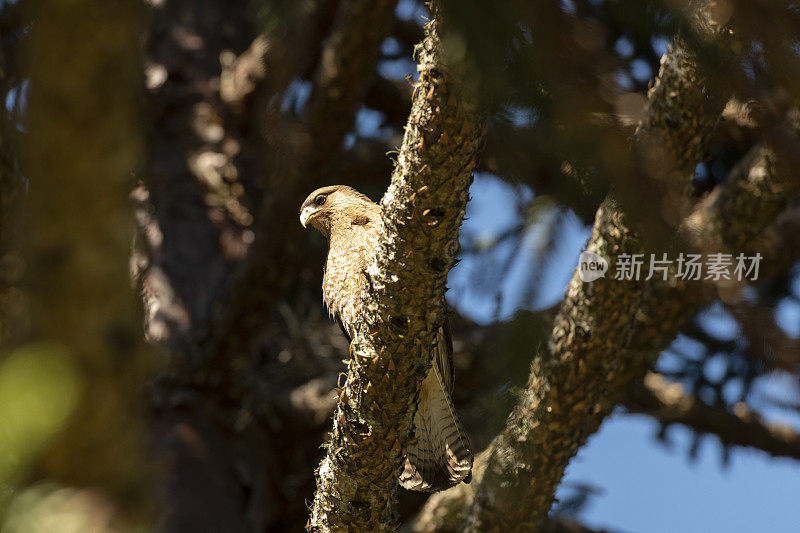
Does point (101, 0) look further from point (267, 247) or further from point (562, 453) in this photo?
point (267, 247)

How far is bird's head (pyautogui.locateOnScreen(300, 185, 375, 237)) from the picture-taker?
13.0 feet

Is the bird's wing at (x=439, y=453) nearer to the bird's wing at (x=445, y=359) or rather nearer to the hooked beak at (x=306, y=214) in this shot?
the bird's wing at (x=445, y=359)

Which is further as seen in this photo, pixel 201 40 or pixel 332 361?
pixel 201 40

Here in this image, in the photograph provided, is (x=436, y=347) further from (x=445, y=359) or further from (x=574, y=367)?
(x=445, y=359)

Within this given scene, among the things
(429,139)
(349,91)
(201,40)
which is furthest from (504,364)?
(201,40)

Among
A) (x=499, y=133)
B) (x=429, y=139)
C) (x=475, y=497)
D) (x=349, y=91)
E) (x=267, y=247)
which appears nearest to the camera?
(x=499, y=133)

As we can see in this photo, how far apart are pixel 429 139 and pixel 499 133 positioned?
0.94 m

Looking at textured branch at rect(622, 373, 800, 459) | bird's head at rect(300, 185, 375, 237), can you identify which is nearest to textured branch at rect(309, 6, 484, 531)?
bird's head at rect(300, 185, 375, 237)

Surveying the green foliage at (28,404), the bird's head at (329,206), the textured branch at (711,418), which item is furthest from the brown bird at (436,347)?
the green foliage at (28,404)

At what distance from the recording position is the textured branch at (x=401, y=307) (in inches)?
79.0

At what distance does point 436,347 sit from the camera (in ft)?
10.1

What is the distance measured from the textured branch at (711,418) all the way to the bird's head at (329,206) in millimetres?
1954

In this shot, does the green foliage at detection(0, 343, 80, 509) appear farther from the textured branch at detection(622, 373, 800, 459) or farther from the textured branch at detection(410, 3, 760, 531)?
the textured branch at detection(622, 373, 800, 459)

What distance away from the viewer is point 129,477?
1.01 meters
